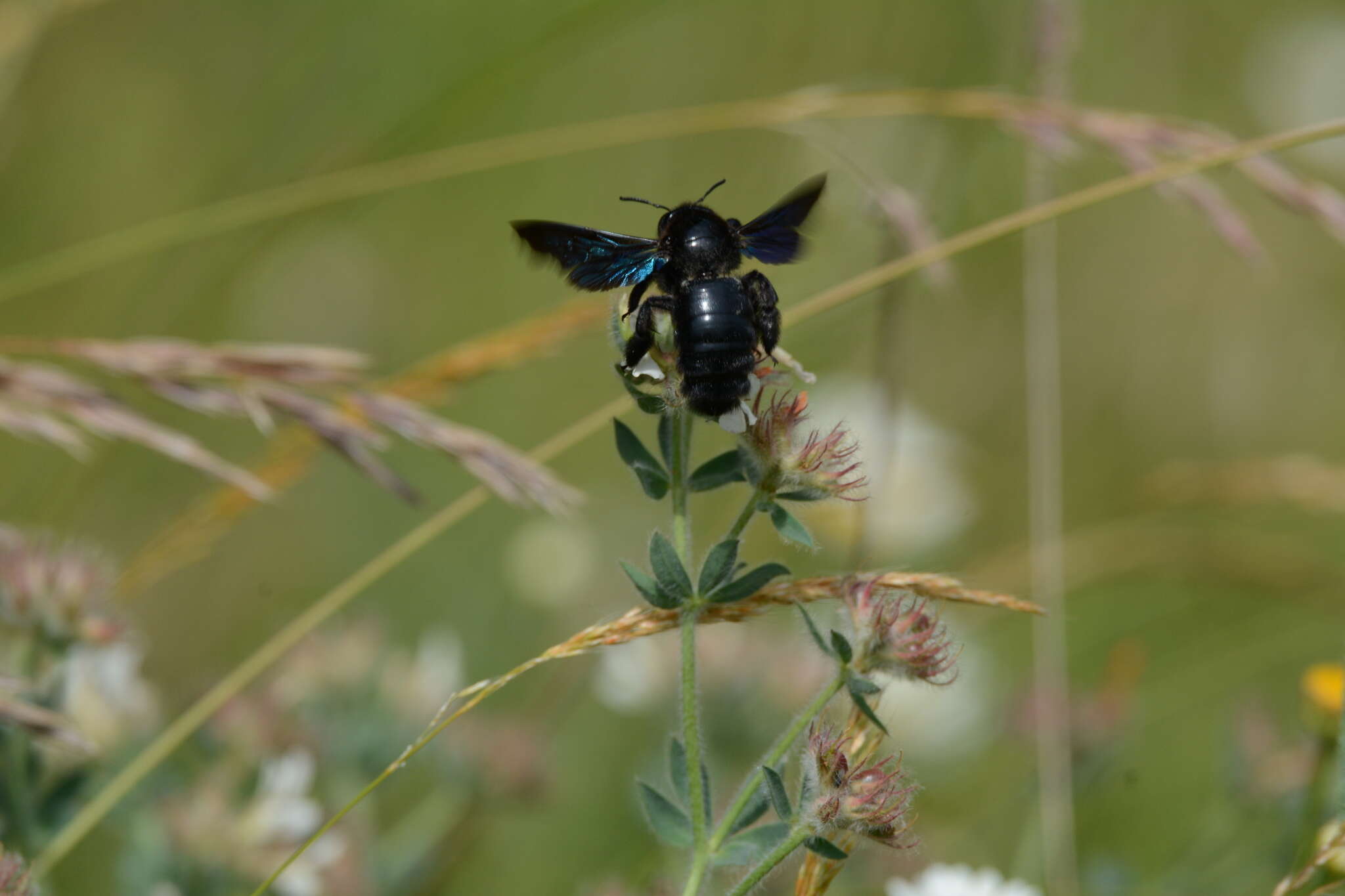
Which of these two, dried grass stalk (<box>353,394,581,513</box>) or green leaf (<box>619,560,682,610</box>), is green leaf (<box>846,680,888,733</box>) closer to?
green leaf (<box>619,560,682,610</box>)

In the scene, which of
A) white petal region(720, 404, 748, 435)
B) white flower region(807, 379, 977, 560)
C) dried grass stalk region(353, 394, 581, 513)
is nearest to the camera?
white petal region(720, 404, 748, 435)

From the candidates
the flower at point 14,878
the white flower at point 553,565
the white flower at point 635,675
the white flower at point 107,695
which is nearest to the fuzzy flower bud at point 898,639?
the flower at point 14,878

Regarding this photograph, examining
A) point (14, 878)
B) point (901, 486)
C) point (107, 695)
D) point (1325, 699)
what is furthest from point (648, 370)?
point (901, 486)

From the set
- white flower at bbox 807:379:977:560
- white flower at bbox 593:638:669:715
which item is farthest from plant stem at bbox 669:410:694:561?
white flower at bbox 807:379:977:560

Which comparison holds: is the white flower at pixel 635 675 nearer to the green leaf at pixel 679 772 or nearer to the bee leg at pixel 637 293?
the bee leg at pixel 637 293

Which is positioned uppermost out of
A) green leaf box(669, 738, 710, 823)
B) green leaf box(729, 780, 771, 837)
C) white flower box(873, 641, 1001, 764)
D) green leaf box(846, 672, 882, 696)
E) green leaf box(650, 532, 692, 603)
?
white flower box(873, 641, 1001, 764)

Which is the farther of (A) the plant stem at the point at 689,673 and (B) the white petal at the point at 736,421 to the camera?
(B) the white petal at the point at 736,421
